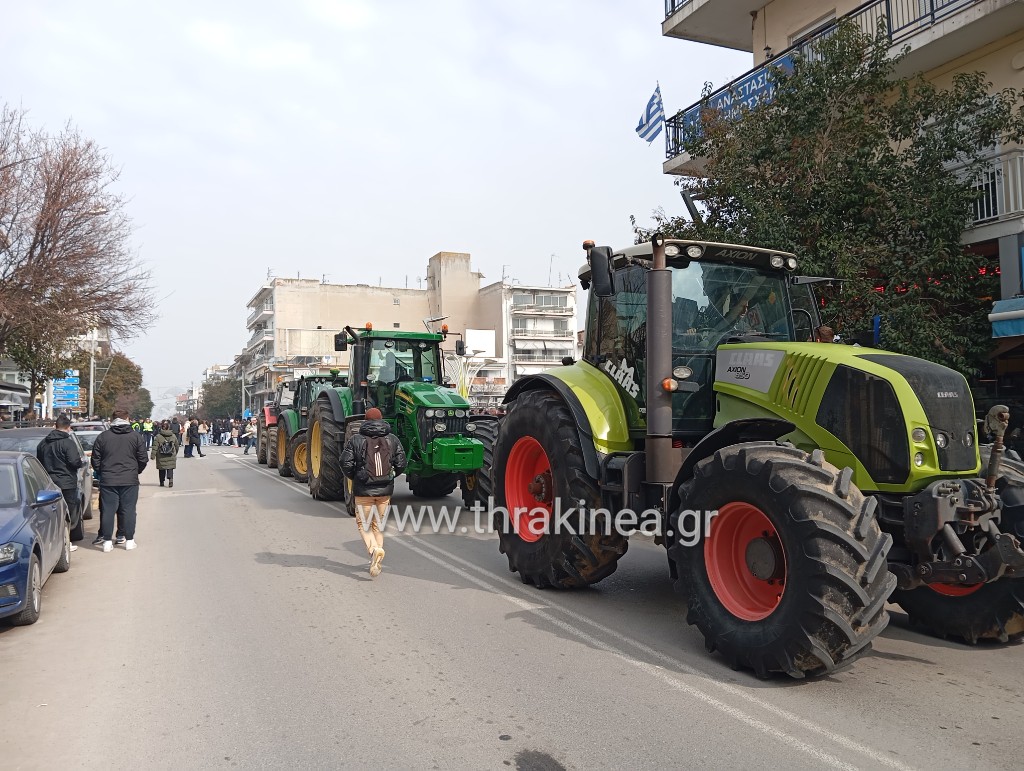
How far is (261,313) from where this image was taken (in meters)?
87.5

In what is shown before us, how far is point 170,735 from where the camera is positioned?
13.6 feet

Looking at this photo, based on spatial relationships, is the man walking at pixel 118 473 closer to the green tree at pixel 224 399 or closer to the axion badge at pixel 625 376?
the axion badge at pixel 625 376

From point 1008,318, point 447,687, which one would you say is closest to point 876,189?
point 1008,318

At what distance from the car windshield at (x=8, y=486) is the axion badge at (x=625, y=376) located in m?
5.25

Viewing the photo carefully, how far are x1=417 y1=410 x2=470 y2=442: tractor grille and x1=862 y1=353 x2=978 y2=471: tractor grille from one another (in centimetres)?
732

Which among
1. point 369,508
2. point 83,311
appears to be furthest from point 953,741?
point 83,311

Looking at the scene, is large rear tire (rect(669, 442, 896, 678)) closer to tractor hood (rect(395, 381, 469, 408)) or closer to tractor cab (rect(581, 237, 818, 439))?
tractor cab (rect(581, 237, 818, 439))

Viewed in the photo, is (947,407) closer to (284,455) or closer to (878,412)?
(878,412)

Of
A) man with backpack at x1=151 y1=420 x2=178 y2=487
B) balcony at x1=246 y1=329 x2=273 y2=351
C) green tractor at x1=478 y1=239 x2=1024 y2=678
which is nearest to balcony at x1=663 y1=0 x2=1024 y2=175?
green tractor at x1=478 y1=239 x2=1024 y2=678

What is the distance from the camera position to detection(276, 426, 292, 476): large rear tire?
19.4 m

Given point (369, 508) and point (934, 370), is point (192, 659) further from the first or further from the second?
point (934, 370)

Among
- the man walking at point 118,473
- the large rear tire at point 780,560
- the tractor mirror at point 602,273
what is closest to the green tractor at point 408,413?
the man walking at point 118,473

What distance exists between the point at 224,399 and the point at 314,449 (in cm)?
9559

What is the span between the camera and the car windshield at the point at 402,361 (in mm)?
13117
